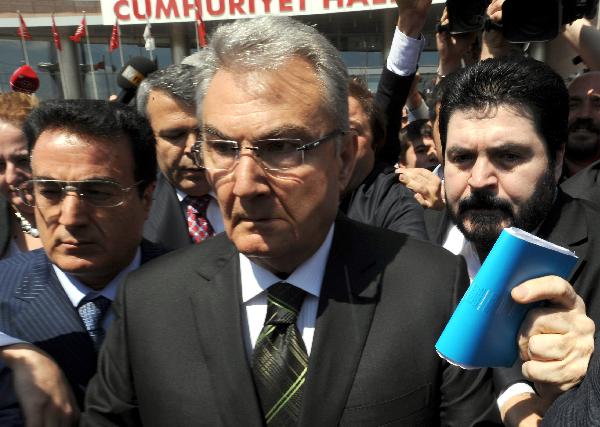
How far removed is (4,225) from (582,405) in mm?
2061

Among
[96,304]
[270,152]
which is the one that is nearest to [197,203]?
[96,304]

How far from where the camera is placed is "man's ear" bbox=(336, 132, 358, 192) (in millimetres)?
1427

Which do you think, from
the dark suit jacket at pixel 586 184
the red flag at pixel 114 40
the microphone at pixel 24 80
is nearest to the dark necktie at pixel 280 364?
the dark suit jacket at pixel 586 184

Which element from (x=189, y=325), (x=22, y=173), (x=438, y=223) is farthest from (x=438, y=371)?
(x=22, y=173)

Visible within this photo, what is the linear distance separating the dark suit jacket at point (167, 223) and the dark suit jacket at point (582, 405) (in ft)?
5.35

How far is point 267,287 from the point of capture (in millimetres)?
1412

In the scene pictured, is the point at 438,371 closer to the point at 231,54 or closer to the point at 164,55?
the point at 231,54

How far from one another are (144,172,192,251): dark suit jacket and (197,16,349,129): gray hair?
3.26 ft

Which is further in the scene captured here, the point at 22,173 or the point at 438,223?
the point at 438,223

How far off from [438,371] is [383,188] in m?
1.27

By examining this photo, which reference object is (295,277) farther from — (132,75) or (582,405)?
(132,75)

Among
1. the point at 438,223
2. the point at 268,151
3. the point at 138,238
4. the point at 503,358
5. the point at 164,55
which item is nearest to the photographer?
the point at 503,358

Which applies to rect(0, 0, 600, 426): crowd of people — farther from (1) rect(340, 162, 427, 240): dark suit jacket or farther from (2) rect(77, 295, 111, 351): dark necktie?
(1) rect(340, 162, 427, 240): dark suit jacket

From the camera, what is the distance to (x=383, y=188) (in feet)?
8.25
